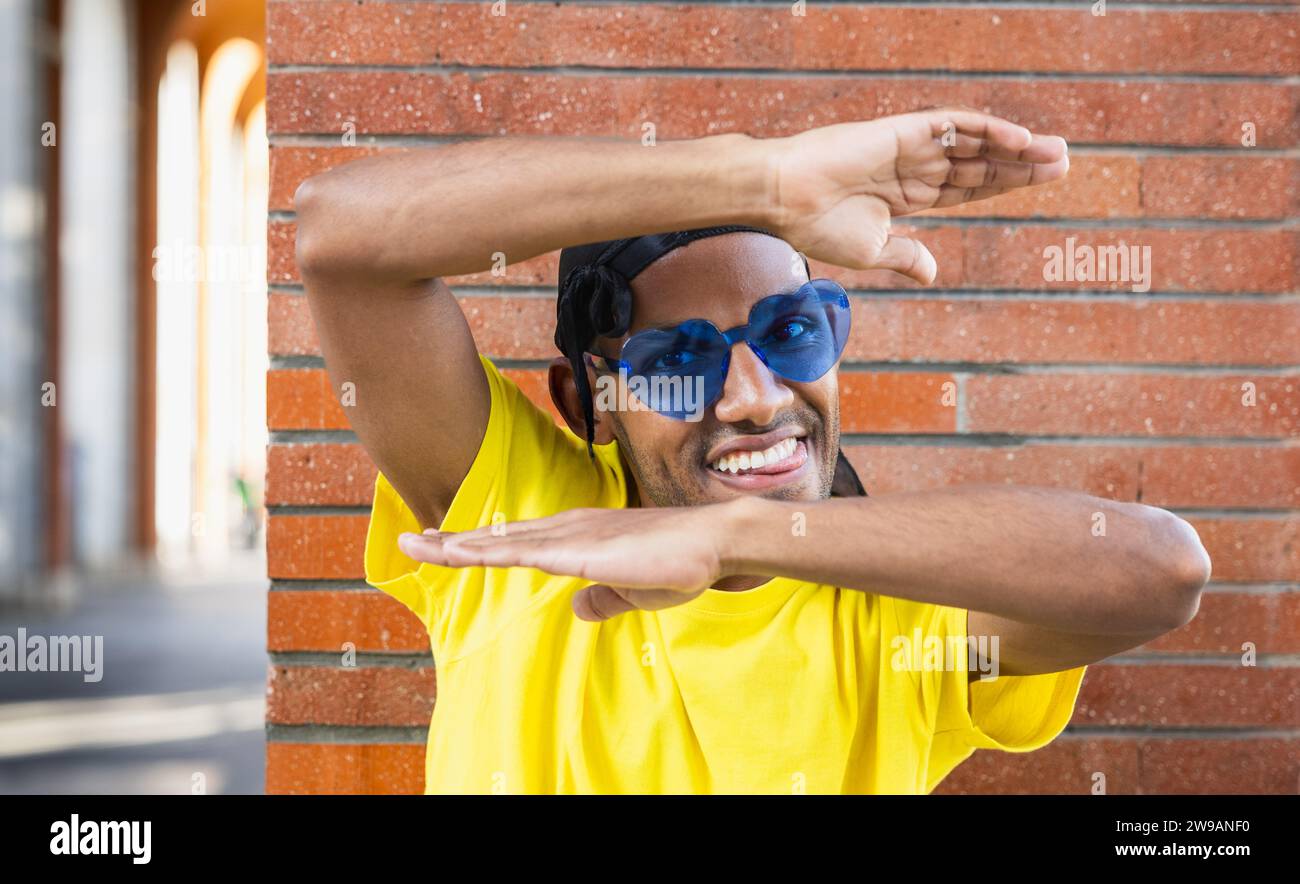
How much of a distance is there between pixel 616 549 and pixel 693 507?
6.5 inches

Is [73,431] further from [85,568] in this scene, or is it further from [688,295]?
[688,295]

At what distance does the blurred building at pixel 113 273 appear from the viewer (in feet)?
24.6

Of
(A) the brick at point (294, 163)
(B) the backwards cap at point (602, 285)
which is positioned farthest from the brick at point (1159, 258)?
(A) the brick at point (294, 163)

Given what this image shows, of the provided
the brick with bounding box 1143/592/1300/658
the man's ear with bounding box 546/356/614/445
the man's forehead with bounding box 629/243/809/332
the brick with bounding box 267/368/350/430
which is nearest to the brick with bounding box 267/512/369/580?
the brick with bounding box 267/368/350/430

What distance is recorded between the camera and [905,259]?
1329 millimetres

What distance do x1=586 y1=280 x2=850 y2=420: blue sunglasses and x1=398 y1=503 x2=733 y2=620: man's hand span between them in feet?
0.73

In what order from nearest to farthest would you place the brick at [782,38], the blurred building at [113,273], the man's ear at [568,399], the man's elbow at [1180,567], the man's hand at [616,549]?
1. the man's hand at [616,549]
2. the man's elbow at [1180,567]
3. the man's ear at [568,399]
4. the brick at [782,38]
5. the blurred building at [113,273]

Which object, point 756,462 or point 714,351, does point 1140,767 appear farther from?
point 714,351

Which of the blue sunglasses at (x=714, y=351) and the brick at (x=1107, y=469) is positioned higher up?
the blue sunglasses at (x=714, y=351)

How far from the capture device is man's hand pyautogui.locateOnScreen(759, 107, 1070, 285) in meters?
1.23

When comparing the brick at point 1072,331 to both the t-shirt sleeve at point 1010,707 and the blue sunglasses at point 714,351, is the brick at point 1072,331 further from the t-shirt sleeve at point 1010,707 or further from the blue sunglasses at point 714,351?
the t-shirt sleeve at point 1010,707

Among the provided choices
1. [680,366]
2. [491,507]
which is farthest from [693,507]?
[491,507]

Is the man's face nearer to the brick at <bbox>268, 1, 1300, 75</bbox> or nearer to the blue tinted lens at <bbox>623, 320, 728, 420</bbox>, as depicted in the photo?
the blue tinted lens at <bbox>623, 320, 728, 420</bbox>

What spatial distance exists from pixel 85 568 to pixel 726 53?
8.57m
